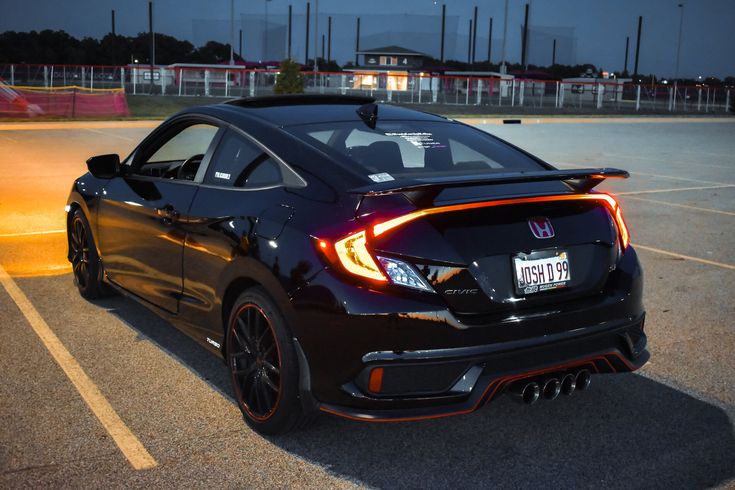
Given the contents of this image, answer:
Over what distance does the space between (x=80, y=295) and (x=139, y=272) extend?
63.7 inches

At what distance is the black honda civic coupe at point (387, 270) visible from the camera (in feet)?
12.0

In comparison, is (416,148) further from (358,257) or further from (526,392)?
(526,392)

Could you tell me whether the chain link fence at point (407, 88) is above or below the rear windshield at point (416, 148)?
above

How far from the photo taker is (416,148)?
15.7ft

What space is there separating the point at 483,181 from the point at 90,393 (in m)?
2.39

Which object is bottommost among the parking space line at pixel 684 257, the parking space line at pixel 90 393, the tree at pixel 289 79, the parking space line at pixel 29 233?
the parking space line at pixel 90 393

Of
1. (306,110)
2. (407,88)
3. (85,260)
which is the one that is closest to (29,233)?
(85,260)

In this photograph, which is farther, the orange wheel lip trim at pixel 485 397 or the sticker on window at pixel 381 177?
the sticker on window at pixel 381 177

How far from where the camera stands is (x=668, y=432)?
14.3 feet

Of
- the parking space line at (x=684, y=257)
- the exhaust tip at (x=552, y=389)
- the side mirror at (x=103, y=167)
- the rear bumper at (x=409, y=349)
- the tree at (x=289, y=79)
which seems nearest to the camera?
the rear bumper at (x=409, y=349)

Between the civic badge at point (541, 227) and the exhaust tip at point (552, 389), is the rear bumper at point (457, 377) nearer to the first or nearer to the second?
the exhaust tip at point (552, 389)

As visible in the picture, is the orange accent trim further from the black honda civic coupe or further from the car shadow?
the car shadow

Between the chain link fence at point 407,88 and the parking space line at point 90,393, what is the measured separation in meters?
41.7

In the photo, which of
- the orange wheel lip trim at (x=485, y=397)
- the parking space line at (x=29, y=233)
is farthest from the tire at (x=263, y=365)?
the parking space line at (x=29, y=233)
